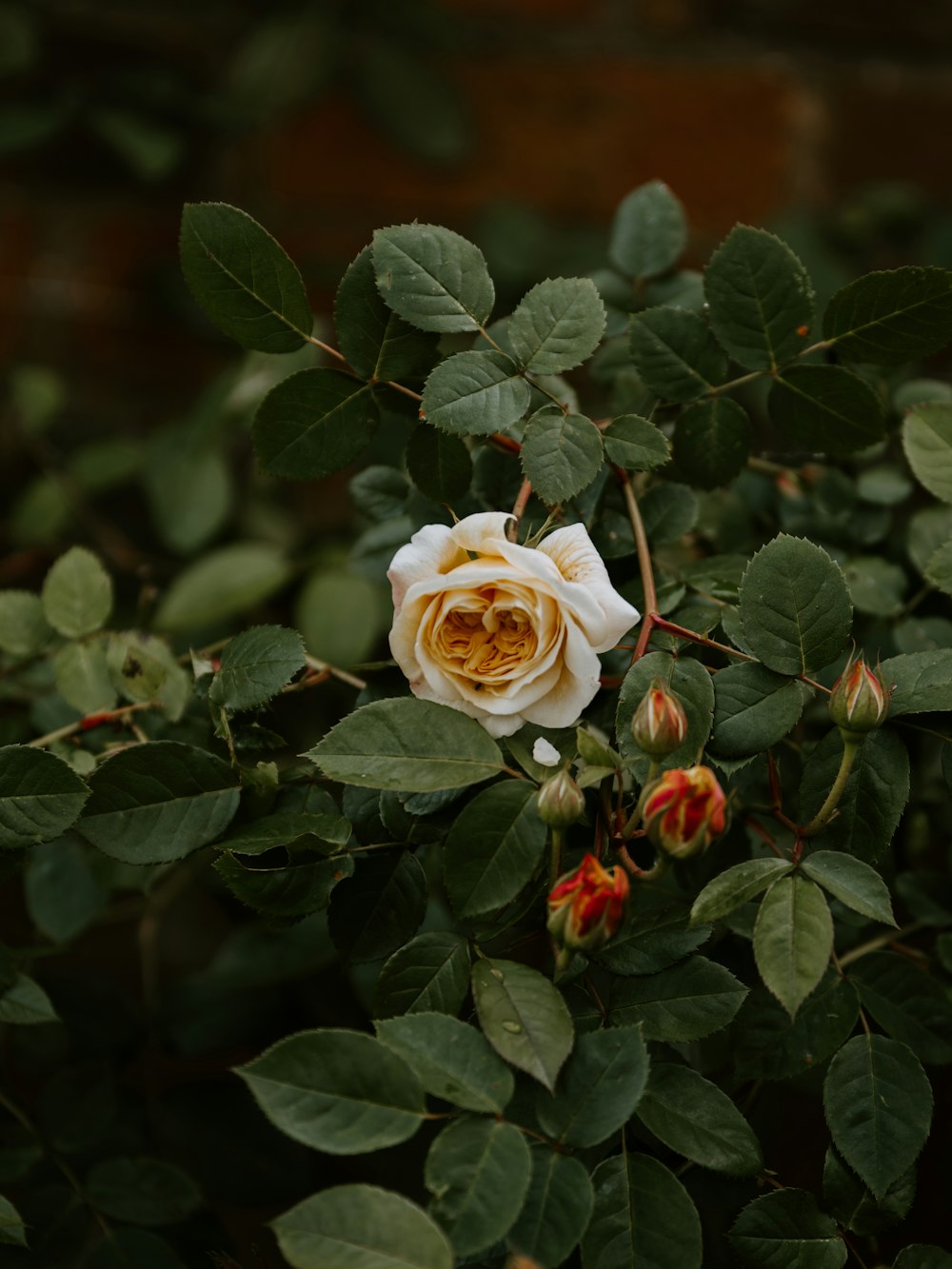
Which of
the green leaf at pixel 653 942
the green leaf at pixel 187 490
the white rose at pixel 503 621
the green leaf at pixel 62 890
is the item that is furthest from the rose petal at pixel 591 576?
the green leaf at pixel 187 490

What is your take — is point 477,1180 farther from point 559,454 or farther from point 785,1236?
point 559,454

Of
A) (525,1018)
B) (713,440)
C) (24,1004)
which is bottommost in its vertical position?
(24,1004)

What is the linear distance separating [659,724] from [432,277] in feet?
0.65

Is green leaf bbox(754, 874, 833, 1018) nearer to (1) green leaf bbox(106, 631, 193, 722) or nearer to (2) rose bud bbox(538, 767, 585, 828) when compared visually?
(2) rose bud bbox(538, 767, 585, 828)

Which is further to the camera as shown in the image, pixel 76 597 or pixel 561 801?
pixel 76 597

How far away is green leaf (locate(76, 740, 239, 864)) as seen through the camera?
413 millimetres

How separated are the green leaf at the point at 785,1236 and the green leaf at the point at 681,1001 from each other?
0.07 metres

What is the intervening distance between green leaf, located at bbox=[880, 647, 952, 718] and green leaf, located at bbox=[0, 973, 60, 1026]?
343mm

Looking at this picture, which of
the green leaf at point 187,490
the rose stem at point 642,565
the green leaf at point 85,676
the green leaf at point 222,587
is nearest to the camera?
the rose stem at point 642,565

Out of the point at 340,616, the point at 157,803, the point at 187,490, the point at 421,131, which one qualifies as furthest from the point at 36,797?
the point at 421,131

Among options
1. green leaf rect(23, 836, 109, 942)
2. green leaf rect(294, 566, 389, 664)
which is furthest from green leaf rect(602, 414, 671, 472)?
green leaf rect(294, 566, 389, 664)

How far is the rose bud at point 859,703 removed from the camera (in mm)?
371

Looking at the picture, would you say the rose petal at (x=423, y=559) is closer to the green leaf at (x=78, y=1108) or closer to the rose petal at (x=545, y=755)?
the rose petal at (x=545, y=755)

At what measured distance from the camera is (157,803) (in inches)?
16.7
